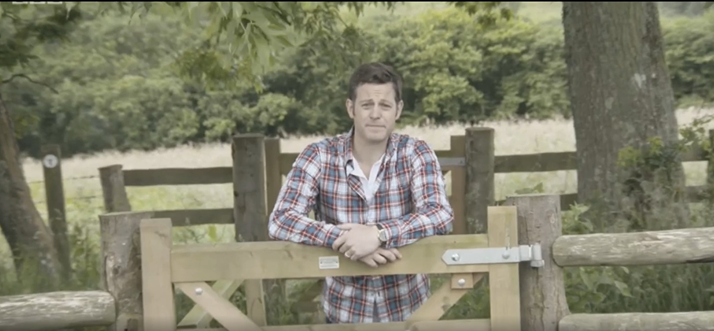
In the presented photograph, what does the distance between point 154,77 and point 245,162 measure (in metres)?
9.15

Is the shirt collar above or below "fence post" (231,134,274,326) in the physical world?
above

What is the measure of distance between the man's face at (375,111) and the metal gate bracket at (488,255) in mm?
502

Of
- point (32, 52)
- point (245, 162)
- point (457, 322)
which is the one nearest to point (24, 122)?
point (32, 52)

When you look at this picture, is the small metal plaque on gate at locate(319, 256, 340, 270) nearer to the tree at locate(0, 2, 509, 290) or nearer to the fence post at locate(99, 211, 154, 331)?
the fence post at locate(99, 211, 154, 331)

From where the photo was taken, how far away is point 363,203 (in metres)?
4.00

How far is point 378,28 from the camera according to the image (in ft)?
50.6

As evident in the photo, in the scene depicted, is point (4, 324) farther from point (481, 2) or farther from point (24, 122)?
point (481, 2)

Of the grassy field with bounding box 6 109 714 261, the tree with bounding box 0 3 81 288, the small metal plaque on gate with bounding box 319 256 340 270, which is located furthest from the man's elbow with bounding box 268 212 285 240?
the grassy field with bounding box 6 109 714 261

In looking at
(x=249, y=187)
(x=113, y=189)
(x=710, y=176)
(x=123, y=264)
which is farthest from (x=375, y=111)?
(x=113, y=189)

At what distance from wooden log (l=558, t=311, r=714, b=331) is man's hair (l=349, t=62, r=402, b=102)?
1116 mm

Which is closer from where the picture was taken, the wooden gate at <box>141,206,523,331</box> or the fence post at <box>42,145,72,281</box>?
the wooden gate at <box>141,206,523,331</box>

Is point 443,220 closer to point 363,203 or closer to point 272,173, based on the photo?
point 363,203

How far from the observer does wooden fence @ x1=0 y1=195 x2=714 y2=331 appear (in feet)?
12.8

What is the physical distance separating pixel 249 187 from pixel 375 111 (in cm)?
338
